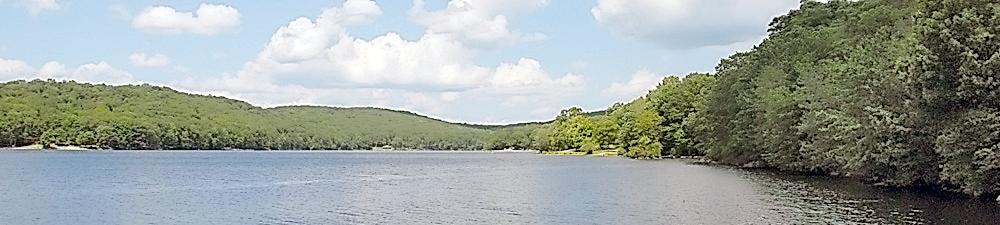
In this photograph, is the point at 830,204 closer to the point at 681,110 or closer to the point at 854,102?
the point at 854,102

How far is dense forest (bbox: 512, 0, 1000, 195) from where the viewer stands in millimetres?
31406

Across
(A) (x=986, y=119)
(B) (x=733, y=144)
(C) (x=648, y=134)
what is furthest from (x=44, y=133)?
(A) (x=986, y=119)

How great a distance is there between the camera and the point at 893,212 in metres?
31.9

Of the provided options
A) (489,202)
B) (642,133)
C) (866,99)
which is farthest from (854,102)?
(642,133)

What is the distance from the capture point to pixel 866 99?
4216 centimetres

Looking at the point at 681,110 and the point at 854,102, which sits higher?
the point at 681,110

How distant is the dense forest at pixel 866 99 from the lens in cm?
3141

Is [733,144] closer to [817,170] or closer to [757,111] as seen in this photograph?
[757,111]

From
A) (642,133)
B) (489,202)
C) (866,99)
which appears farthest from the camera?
(642,133)

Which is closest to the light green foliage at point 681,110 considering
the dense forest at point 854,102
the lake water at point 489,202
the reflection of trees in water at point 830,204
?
the dense forest at point 854,102

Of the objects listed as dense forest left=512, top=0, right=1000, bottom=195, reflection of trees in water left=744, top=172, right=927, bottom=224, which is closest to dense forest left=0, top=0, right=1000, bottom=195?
dense forest left=512, top=0, right=1000, bottom=195

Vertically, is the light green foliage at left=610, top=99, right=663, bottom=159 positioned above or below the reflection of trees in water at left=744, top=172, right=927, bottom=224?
above

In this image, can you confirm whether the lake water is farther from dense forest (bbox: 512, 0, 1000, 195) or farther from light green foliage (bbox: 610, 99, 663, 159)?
light green foliage (bbox: 610, 99, 663, 159)

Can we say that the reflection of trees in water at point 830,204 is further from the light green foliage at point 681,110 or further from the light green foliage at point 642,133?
the light green foliage at point 642,133
